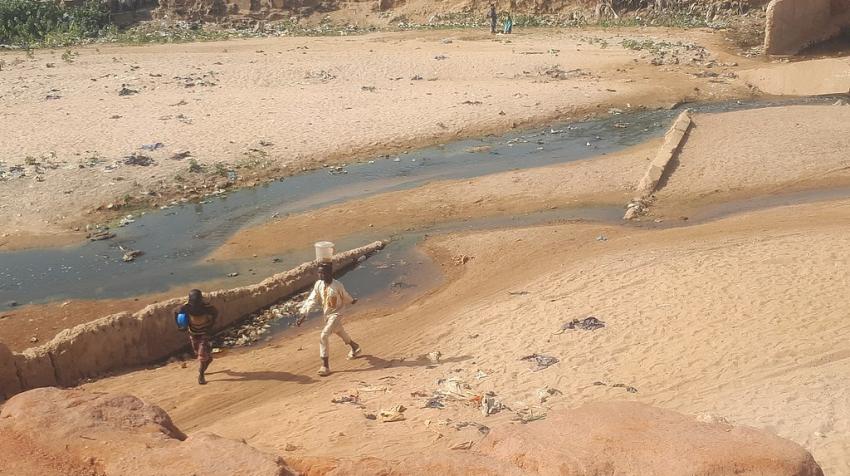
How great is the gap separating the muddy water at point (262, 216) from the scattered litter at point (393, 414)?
12.6 feet

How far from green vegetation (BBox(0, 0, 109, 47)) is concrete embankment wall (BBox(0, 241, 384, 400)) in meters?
22.4

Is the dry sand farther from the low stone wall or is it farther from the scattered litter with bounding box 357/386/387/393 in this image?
the scattered litter with bounding box 357/386/387/393

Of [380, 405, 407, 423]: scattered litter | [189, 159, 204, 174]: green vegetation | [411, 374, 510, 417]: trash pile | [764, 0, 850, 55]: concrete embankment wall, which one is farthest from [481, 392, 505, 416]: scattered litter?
[764, 0, 850, 55]: concrete embankment wall

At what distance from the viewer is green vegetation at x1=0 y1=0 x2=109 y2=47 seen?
2870cm

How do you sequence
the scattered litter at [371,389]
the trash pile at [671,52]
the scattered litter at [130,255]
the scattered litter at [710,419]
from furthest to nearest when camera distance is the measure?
the trash pile at [671,52]
the scattered litter at [130,255]
the scattered litter at [371,389]
the scattered litter at [710,419]

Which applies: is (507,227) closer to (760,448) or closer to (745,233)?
(745,233)

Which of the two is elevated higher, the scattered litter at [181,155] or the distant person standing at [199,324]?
the scattered litter at [181,155]

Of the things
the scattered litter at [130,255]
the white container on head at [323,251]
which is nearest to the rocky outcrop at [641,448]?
the white container on head at [323,251]

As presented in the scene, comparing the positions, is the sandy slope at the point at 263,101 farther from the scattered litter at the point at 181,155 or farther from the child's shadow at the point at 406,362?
the child's shadow at the point at 406,362

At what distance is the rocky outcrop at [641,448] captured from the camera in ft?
12.6

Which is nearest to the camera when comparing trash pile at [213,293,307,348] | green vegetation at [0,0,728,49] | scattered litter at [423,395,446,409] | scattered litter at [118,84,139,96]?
scattered litter at [423,395,446,409]

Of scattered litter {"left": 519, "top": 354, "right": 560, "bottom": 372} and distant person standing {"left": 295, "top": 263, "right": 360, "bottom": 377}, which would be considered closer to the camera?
scattered litter {"left": 519, "top": 354, "right": 560, "bottom": 372}

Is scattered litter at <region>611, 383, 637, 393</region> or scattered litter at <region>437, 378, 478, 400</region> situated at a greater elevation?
scattered litter at <region>611, 383, 637, 393</region>

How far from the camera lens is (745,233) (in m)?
10.9
